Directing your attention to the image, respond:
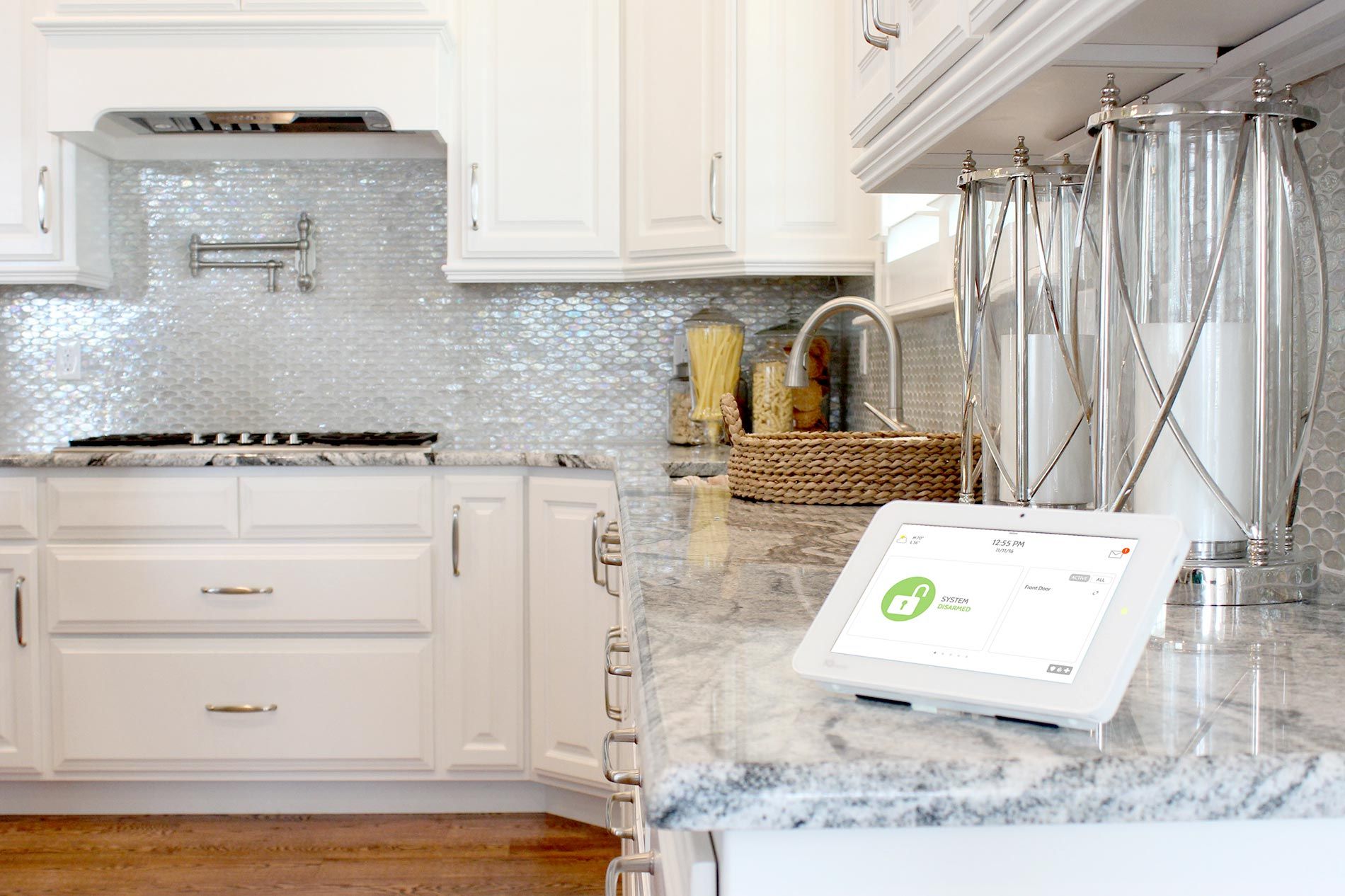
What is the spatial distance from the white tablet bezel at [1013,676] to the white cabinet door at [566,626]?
1.87 m

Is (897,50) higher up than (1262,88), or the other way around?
(897,50)

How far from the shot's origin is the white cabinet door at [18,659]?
264 centimetres

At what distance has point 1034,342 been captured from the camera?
3.48 ft

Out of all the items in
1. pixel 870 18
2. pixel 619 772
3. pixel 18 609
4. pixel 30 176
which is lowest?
pixel 18 609

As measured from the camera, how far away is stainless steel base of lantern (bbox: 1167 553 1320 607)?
82 cm

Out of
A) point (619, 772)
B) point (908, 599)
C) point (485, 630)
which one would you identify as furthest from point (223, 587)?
point (908, 599)

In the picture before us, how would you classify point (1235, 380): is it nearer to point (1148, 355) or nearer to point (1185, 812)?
point (1148, 355)

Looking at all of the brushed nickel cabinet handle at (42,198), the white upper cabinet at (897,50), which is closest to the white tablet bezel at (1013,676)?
the white upper cabinet at (897,50)

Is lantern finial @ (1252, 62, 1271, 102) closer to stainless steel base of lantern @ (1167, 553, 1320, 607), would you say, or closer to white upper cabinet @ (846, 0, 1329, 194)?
white upper cabinet @ (846, 0, 1329, 194)

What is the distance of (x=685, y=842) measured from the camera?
0.57m

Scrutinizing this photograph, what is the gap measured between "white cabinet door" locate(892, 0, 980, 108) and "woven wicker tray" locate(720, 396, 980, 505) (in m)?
0.43

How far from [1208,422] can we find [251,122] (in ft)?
8.68

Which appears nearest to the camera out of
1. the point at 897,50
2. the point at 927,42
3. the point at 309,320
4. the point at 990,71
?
the point at 990,71

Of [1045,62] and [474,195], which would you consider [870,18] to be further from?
[474,195]
